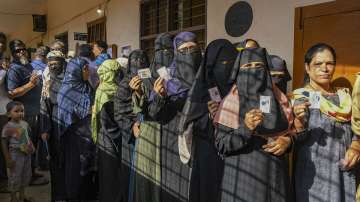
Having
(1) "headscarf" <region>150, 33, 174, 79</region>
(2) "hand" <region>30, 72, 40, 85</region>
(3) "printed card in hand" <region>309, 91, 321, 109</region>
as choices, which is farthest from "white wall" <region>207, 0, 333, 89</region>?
(2) "hand" <region>30, 72, 40, 85</region>

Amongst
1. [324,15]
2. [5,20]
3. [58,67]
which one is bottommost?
[58,67]

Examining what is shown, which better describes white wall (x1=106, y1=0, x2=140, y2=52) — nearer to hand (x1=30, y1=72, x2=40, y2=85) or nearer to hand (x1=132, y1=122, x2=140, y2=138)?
hand (x1=30, y1=72, x2=40, y2=85)

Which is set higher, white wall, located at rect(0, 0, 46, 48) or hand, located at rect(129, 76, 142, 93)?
white wall, located at rect(0, 0, 46, 48)

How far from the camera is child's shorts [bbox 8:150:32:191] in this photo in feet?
12.3

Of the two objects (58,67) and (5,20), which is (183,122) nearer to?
(58,67)

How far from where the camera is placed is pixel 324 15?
305cm

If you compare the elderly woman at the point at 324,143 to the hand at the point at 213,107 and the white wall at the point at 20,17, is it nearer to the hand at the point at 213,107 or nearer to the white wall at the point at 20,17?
the hand at the point at 213,107

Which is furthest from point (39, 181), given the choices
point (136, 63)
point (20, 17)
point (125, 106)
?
point (20, 17)

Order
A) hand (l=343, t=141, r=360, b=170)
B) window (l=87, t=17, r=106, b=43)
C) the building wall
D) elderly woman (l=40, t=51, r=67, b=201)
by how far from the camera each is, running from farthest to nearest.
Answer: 1. window (l=87, t=17, r=106, b=43)
2. elderly woman (l=40, t=51, r=67, b=201)
3. the building wall
4. hand (l=343, t=141, r=360, b=170)

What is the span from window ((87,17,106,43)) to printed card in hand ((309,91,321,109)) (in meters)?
5.73

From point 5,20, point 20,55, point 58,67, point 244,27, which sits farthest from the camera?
point 5,20

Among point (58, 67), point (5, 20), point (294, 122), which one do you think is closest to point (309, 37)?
point (294, 122)

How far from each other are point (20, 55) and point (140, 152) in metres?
2.27

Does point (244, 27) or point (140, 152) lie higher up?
point (244, 27)
